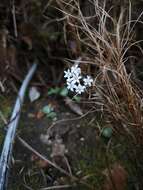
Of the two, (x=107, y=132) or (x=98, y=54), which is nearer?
(x=98, y=54)

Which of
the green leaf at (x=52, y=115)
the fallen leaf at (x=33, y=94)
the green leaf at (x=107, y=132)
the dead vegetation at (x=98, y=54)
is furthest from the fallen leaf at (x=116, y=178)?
the fallen leaf at (x=33, y=94)

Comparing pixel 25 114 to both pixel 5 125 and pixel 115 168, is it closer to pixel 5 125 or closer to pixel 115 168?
pixel 5 125

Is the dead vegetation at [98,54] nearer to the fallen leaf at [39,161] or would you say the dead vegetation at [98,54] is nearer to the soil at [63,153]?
the soil at [63,153]

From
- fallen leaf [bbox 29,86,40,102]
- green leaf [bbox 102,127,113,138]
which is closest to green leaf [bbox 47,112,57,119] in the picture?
fallen leaf [bbox 29,86,40,102]

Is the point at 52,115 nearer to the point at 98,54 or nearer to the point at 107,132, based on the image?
the point at 107,132

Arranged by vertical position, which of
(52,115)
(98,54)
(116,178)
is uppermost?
(98,54)

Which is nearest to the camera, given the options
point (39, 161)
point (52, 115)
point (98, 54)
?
point (98, 54)

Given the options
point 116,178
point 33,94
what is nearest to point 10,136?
point 33,94
